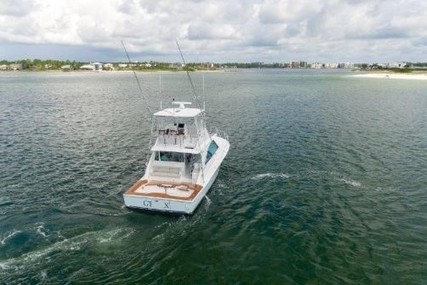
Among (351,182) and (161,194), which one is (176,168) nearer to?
(161,194)

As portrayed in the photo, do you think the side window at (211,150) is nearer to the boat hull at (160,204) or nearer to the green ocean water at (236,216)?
the green ocean water at (236,216)

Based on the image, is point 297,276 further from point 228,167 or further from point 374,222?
point 228,167

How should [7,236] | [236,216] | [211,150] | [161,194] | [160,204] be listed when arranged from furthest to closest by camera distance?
[211,150]
[161,194]
[236,216]
[160,204]
[7,236]

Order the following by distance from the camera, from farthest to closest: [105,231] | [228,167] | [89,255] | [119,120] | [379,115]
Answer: [379,115]
[119,120]
[228,167]
[105,231]
[89,255]

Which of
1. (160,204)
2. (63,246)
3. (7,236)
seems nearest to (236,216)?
(160,204)

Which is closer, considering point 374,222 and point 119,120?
point 374,222

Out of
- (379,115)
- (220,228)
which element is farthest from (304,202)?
(379,115)

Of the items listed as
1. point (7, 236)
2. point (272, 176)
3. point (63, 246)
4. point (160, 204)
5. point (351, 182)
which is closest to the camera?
point (63, 246)

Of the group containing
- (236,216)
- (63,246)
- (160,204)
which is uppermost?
(160,204)

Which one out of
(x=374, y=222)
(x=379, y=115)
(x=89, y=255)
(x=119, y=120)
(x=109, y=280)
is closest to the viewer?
(x=109, y=280)
